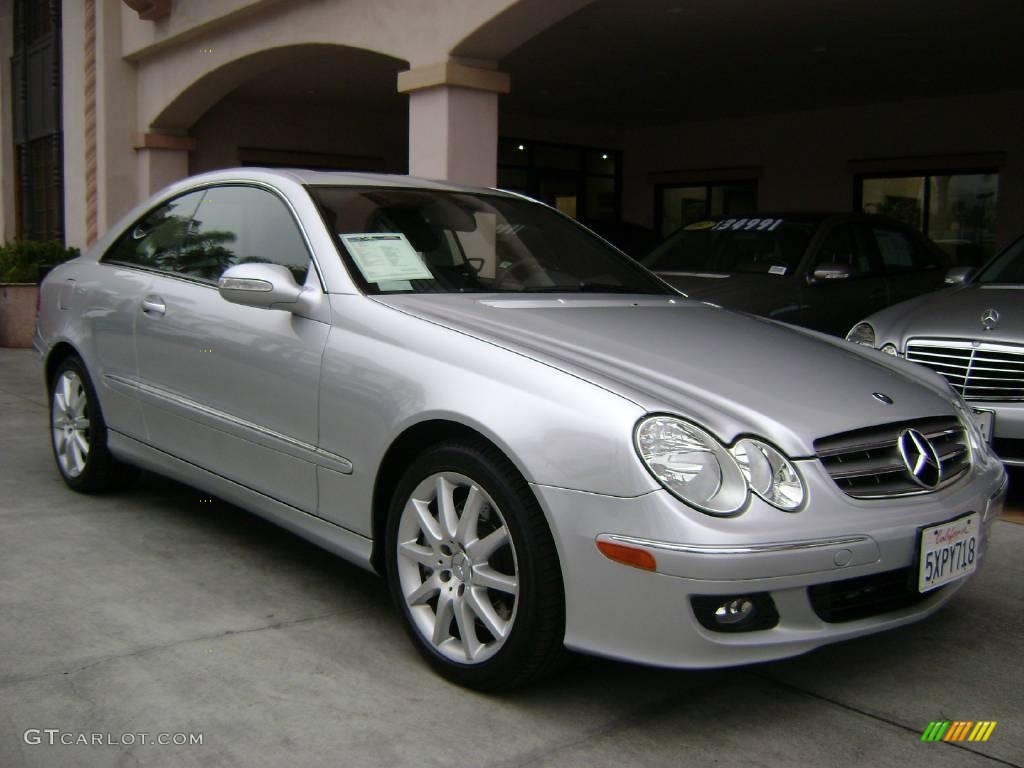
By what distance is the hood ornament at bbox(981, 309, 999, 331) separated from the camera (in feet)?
16.7

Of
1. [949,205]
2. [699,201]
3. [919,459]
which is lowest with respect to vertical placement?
[919,459]

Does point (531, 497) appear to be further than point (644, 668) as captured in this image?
No

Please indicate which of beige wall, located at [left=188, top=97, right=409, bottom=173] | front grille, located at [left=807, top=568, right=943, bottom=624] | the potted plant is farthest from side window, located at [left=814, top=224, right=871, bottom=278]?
beige wall, located at [left=188, top=97, right=409, bottom=173]

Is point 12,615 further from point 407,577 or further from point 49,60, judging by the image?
point 49,60

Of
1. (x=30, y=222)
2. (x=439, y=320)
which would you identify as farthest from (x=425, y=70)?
(x=30, y=222)

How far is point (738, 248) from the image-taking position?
7.70 metres

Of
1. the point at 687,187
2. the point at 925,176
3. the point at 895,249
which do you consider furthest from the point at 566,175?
the point at 895,249

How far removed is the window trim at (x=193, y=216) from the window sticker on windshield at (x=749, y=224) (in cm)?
451

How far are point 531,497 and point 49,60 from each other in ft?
51.3

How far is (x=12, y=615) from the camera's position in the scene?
3367mm

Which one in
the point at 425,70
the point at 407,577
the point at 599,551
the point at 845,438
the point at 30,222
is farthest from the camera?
the point at 30,222

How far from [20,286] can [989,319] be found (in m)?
10.2

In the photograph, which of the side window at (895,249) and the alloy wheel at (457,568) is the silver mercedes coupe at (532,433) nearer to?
the alloy wheel at (457,568)

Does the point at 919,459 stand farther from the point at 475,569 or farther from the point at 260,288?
the point at 260,288
